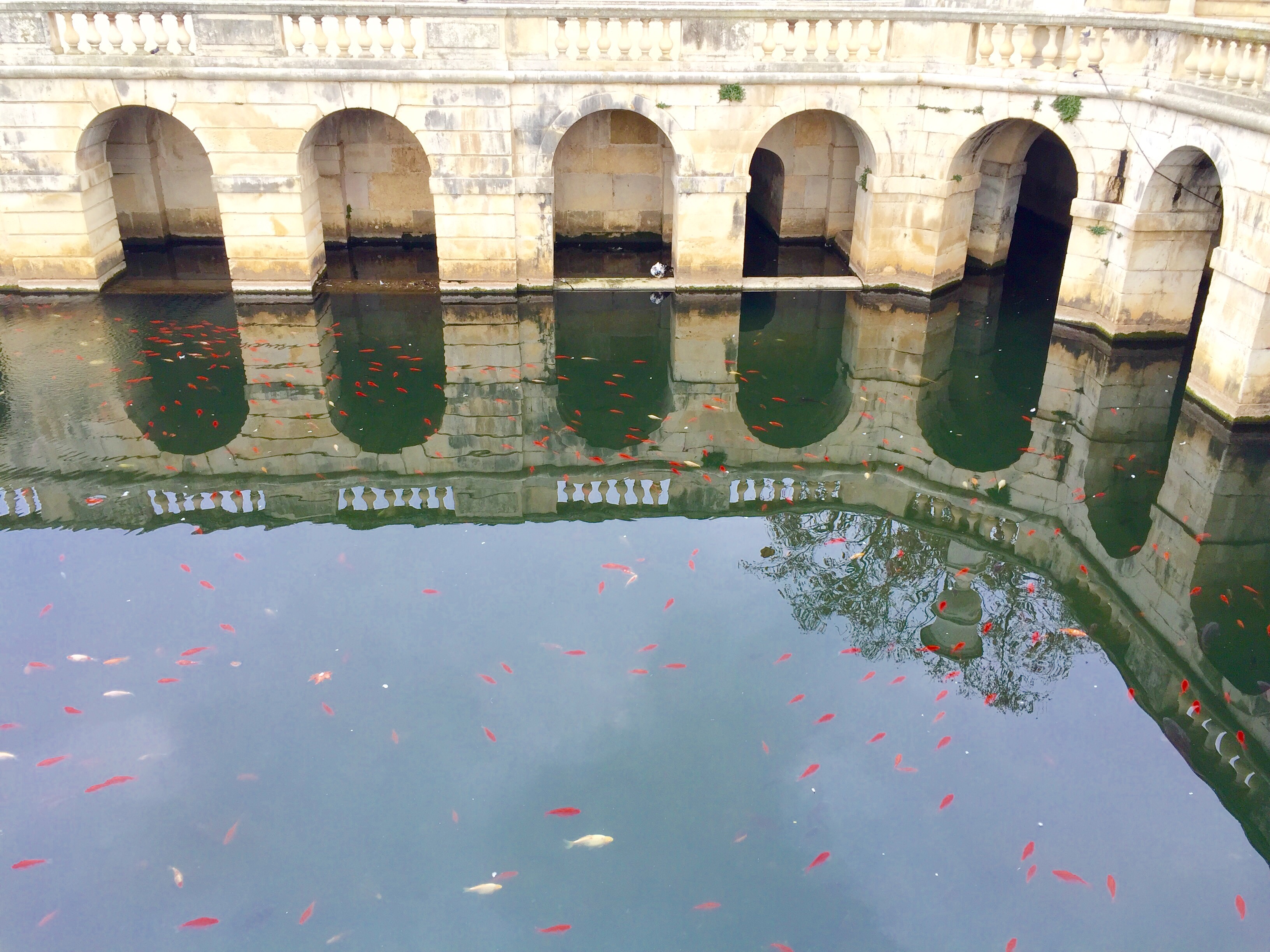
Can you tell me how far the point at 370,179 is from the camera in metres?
19.8

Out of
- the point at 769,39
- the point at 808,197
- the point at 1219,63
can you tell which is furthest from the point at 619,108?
the point at 1219,63

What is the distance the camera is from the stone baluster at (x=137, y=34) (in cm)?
1508

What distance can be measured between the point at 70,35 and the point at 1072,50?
14.3 meters

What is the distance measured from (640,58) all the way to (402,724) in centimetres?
1145

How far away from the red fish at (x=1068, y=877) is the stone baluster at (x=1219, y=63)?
1049 cm

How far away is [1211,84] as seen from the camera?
13102 millimetres

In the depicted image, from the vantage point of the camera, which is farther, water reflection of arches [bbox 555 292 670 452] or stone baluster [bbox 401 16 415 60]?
stone baluster [bbox 401 16 415 60]

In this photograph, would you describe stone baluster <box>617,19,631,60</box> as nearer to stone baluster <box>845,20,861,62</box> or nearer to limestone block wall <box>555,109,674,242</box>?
stone baluster <box>845,20,861,62</box>

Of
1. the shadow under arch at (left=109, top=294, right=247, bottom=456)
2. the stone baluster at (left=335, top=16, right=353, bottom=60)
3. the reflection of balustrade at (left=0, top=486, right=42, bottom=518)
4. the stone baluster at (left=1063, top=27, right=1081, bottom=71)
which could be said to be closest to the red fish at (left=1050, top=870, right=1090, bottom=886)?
the shadow under arch at (left=109, top=294, right=247, bottom=456)

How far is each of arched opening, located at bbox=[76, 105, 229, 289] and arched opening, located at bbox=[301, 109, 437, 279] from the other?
2.02 metres

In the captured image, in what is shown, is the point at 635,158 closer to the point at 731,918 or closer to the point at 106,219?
the point at 106,219

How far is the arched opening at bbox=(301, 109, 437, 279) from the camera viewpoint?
19.2 meters

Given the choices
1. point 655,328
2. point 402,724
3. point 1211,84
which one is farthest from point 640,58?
point 402,724

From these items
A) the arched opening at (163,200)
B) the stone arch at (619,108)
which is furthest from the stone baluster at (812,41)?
the arched opening at (163,200)
